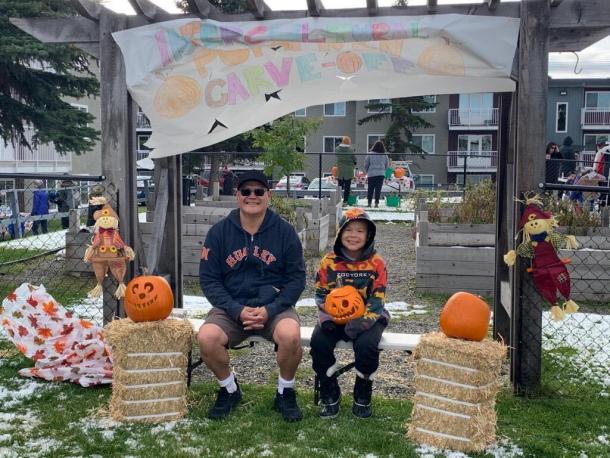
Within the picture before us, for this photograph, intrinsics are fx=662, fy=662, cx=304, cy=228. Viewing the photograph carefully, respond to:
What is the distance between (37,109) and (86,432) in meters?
12.1

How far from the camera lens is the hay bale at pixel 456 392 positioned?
3480mm

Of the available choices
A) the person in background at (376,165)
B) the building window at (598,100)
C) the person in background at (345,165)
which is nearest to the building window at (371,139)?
the building window at (598,100)

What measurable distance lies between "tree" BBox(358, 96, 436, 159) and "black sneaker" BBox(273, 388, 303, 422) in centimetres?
2994

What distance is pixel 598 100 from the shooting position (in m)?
38.7

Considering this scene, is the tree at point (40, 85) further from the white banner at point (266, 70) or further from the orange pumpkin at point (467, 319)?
the orange pumpkin at point (467, 319)

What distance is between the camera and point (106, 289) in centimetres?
481

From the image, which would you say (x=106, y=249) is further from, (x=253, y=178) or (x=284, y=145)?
(x=284, y=145)

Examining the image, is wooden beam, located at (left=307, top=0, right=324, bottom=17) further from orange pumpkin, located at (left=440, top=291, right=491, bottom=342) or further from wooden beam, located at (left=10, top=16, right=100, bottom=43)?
orange pumpkin, located at (left=440, top=291, right=491, bottom=342)

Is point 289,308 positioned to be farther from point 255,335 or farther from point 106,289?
point 106,289

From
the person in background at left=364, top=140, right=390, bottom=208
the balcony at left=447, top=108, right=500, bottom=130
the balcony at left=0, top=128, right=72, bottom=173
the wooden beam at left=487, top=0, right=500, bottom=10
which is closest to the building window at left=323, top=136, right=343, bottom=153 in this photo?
the balcony at left=447, top=108, right=500, bottom=130

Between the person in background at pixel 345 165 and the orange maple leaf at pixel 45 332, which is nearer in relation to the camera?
the orange maple leaf at pixel 45 332

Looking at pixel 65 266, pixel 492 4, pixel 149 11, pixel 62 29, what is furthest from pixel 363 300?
pixel 65 266

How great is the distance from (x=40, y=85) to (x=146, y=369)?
12.0 meters

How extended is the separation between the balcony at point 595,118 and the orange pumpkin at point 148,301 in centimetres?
3898
